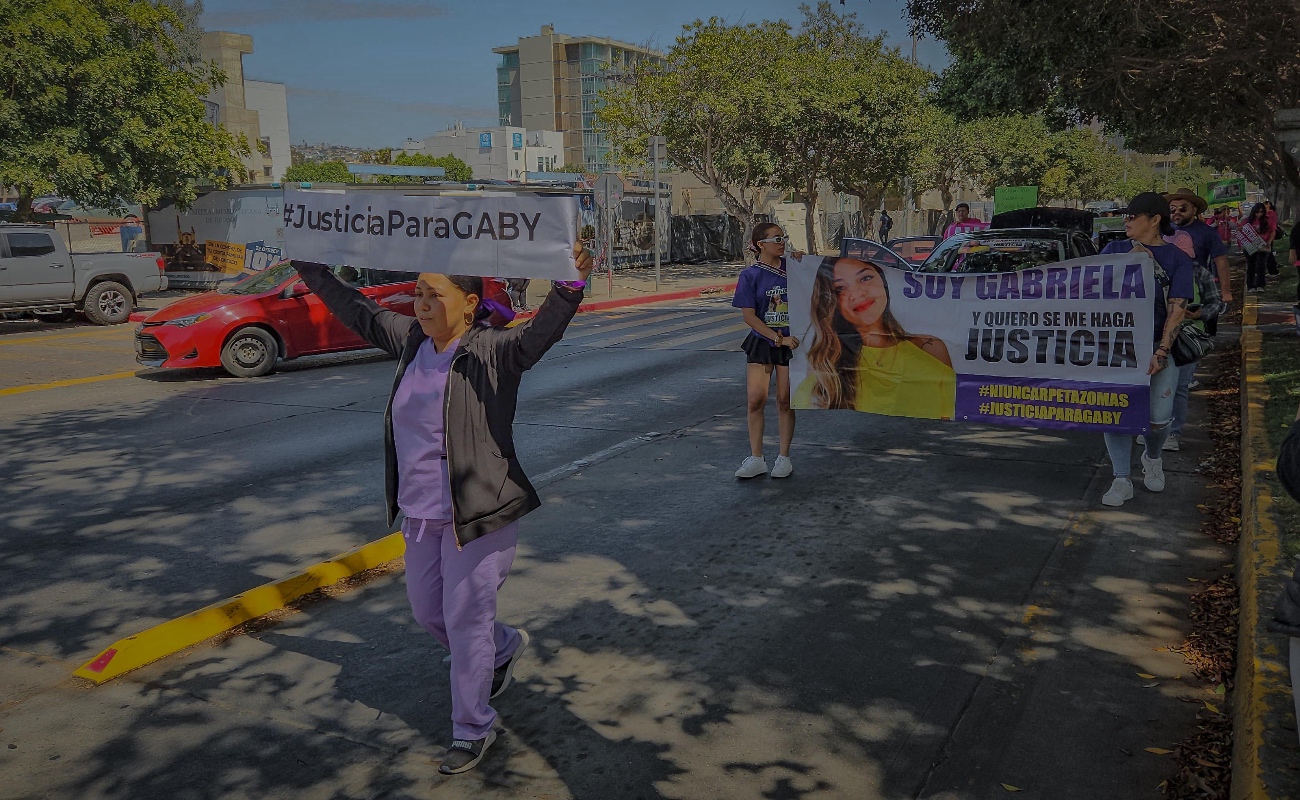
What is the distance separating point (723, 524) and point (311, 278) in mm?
3342

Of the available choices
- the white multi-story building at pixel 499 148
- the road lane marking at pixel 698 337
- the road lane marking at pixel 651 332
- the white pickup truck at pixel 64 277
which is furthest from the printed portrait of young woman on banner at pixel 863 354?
the white multi-story building at pixel 499 148

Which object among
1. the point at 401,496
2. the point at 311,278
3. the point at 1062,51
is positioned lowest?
the point at 401,496

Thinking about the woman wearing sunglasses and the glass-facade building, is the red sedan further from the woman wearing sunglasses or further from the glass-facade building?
the glass-facade building

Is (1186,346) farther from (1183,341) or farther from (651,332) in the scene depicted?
(651,332)

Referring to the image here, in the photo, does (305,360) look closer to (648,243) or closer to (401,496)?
(401,496)

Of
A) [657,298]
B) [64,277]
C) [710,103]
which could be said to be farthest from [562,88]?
[64,277]

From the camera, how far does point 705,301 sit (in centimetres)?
2711

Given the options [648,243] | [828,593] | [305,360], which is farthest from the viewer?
[648,243]

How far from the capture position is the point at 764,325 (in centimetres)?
773

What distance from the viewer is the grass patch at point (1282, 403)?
222 inches

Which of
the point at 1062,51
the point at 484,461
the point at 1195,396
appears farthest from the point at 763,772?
the point at 1062,51

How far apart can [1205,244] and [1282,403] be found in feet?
4.82

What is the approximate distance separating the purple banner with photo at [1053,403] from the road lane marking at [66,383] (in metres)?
11.2

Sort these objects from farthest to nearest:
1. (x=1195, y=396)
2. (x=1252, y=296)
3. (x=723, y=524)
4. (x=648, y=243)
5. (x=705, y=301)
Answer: (x=648, y=243) → (x=705, y=301) → (x=1252, y=296) → (x=1195, y=396) → (x=723, y=524)
